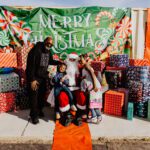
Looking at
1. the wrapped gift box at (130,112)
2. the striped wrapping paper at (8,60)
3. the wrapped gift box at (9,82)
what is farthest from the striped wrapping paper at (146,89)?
the striped wrapping paper at (8,60)

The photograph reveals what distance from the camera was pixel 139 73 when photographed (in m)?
5.95

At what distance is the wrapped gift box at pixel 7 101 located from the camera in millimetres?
6055

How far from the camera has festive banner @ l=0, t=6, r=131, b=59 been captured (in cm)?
765

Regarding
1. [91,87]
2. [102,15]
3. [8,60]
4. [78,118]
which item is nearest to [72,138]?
[78,118]

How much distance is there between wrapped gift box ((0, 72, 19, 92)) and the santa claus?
171cm

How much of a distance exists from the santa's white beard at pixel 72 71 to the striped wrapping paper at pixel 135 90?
1.52 meters

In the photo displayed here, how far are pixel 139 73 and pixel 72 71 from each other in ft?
5.88

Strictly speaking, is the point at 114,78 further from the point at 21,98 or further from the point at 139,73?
the point at 21,98

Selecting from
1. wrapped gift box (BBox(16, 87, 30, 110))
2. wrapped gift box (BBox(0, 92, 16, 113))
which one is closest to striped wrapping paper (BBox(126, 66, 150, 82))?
wrapped gift box (BBox(16, 87, 30, 110))

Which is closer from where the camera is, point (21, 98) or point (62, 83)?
point (62, 83)

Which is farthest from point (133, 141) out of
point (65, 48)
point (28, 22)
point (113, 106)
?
point (28, 22)

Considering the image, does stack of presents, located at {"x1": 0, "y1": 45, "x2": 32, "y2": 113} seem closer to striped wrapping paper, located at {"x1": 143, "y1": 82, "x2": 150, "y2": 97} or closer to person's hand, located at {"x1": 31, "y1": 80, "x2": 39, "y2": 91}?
person's hand, located at {"x1": 31, "y1": 80, "x2": 39, "y2": 91}

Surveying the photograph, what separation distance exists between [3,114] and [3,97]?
439 mm

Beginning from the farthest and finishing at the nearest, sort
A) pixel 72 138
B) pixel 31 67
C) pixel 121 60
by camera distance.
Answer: pixel 121 60 < pixel 31 67 < pixel 72 138
